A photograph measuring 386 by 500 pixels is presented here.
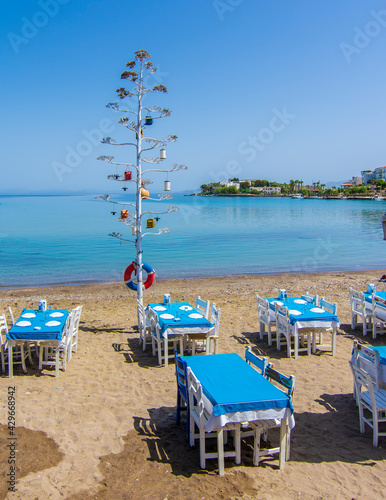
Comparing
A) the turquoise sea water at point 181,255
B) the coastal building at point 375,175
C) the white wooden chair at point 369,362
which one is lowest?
the turquoise sea water at point 181,255

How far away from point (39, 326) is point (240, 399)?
380cm

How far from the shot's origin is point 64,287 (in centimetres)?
1488

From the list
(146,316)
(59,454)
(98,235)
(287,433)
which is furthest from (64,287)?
(98,235)

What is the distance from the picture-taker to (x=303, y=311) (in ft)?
24.1

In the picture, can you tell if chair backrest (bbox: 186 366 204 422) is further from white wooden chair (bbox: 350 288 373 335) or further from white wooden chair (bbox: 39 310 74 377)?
white wooden chair (bbox: 350 288 373 335)

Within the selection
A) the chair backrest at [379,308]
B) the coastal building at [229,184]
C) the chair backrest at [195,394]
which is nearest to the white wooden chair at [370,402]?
the chair backrest at [195,394]

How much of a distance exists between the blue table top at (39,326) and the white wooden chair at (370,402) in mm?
4107

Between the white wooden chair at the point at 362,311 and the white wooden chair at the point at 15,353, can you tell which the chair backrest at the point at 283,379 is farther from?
the white wooden chair at the point at 362,311

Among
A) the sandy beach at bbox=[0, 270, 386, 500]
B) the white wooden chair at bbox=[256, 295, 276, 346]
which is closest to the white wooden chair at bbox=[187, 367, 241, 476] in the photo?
the sandy beach at bbox=[0, 270, 386, 500]

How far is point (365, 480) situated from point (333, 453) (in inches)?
18.5

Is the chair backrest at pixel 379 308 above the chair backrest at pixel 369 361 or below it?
below

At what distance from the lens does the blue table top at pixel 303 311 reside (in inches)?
276

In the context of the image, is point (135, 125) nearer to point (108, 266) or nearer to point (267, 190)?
point (108, 266)

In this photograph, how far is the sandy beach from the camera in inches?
145
